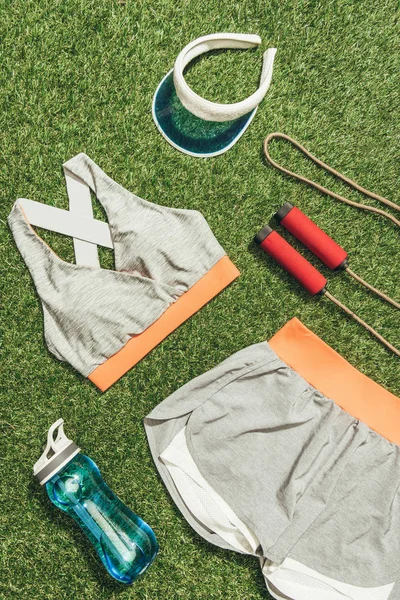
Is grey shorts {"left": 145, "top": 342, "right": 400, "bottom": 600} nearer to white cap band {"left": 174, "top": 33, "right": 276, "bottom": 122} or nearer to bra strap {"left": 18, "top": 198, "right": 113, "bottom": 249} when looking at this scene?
bra strap {"left": 18, "top": 198, "right": 113, "bottom": 249}

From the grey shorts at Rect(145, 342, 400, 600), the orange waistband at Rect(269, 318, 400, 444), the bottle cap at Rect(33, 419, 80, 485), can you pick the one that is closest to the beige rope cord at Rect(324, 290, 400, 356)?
the orange waistband at Rect(269, 318, 400, 444)

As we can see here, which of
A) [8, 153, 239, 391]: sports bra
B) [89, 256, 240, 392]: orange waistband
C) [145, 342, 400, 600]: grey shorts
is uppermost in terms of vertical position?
[8, 153, 239, 391]: sports bra

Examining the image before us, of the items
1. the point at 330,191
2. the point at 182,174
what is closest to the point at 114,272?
the point at 182,174

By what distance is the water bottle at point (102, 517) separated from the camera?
1442mm

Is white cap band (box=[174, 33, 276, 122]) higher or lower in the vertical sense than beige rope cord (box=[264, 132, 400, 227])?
higher

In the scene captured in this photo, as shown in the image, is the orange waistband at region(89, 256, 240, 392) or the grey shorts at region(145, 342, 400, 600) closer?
the grey shorts at region(145, 342, 400, 600)

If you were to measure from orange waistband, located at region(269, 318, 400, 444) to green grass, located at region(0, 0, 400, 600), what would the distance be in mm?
81

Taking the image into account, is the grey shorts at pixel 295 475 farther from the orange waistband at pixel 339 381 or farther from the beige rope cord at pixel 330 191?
the beige rope cord at pixel 330 191

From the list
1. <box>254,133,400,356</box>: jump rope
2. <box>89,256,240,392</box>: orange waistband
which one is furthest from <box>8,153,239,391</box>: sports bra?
<box>254,133,400,356</box>: jump rope

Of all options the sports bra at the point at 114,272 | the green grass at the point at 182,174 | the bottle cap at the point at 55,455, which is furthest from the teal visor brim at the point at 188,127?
the bottle cap at the point at 55,455

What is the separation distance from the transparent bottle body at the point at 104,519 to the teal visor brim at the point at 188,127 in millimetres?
1038

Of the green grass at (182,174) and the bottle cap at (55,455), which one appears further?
the green grass at (182,174)

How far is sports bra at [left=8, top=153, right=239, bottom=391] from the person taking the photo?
1410 mm

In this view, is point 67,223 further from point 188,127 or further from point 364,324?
point 364,324
